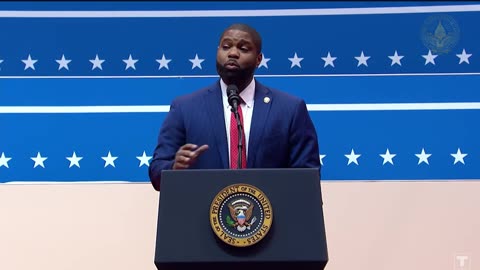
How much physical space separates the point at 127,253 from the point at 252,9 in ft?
3.97

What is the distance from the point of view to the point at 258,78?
3650mm

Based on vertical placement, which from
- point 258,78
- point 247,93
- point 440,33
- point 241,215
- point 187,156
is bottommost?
point 241,215

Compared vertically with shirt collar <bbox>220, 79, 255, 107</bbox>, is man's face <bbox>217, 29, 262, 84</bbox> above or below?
above

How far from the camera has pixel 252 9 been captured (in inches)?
147

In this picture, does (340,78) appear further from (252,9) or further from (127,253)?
(127,253)

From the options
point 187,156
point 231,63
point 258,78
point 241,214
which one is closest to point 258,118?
point 231,63

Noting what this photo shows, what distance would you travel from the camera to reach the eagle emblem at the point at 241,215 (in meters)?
1.99

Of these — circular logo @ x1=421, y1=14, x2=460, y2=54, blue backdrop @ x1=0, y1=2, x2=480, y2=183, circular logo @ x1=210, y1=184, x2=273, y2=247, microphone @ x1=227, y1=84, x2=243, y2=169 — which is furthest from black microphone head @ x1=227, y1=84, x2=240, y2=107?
circular logo @ x1=421, y1=14, x2=460, y2=54

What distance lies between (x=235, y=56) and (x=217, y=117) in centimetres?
19

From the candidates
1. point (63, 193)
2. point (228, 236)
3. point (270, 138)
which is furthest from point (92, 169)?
point (228, 236)

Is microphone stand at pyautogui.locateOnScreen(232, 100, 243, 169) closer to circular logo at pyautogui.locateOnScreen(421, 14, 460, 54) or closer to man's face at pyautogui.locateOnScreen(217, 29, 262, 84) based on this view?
man's face at pyautogui.locateOnScreen(217, 29, 262, 84)

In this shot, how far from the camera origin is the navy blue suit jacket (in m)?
2.46

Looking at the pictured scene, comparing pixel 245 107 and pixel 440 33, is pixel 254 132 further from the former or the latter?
pixel 440 33

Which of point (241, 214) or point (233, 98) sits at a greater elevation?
point (233, 98)
